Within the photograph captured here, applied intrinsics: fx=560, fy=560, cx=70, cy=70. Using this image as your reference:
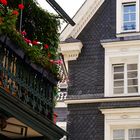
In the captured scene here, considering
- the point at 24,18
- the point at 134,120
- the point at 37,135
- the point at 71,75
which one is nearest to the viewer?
the point at 37,135

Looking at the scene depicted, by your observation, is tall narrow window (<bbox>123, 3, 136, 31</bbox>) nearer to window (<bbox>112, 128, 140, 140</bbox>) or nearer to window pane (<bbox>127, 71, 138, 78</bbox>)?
window pane (<bbox>127, 71, 138, 78</bbox>)

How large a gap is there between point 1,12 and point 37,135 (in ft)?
6.27

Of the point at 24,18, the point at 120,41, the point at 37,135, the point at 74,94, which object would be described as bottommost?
the point at 37,135

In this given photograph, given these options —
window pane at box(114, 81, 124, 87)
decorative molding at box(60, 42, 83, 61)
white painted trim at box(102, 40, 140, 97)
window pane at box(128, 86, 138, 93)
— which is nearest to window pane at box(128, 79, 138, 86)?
window pane at box(128, 86, 138, 93)

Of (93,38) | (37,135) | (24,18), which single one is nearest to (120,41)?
(93,38)

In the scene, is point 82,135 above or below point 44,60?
above

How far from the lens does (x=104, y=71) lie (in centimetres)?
1967

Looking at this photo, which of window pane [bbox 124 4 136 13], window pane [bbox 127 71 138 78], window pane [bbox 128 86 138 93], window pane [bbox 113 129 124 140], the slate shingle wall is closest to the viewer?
window pane [bbox 113 129 124 140]

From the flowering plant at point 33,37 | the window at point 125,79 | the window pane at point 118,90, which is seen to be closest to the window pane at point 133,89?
the window at point 125,79

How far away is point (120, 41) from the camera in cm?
1948

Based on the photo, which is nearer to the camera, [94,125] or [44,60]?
[44,60]

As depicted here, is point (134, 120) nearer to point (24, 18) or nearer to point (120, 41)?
point (120, 41)

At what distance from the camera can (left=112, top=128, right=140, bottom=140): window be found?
18531 millimetres

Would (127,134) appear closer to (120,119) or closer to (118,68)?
(120,119)
